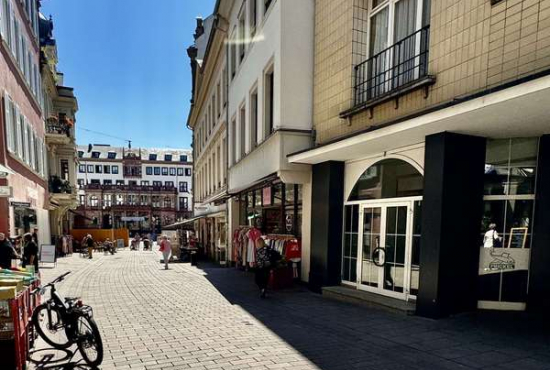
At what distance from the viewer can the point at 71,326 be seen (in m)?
4.48

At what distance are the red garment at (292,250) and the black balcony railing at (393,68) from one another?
163 inches

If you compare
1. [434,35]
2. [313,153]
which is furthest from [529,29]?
[313,153]

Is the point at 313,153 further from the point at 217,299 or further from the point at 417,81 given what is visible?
the point at 217,299

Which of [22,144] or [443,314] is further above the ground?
[22,144]

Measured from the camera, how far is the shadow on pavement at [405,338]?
13.2 ft

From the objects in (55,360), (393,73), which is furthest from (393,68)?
(55,360)

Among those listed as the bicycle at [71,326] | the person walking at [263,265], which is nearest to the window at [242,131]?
the person walking at [263,265]

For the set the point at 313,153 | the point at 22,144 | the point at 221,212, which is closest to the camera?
the point at 313,153

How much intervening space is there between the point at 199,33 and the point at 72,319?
29394mm

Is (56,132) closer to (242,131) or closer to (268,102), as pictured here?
(242,131)

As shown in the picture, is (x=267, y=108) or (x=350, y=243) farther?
(x=267, y=108)

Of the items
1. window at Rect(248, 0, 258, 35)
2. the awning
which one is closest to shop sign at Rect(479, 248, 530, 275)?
the awning

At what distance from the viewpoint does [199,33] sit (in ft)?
96.5

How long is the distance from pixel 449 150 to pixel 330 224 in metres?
3.35
